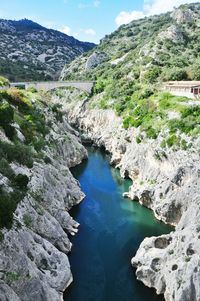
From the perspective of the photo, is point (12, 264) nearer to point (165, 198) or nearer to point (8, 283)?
point (8, 283)

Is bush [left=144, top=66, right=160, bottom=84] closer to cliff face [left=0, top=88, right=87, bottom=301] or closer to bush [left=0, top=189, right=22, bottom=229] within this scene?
cliff face [left=0, top=88, right=87, bottom=301]

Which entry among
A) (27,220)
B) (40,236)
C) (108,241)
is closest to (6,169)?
(27,220)

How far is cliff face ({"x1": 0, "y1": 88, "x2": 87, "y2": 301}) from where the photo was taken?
98.6ft

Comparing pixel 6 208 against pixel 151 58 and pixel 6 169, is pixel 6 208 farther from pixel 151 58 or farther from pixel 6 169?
pixel 151 58

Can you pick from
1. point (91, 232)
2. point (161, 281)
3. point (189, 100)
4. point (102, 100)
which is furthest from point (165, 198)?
point (102, 100)

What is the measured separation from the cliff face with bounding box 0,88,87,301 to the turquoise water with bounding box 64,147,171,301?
163cm

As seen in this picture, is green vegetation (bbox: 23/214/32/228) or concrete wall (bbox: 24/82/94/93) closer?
green vegetation (bbox: 23/214/32/228)

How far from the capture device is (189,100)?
71688 millimetres

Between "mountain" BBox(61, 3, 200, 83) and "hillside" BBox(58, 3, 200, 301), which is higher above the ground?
"mountain" BBox(61, 3, 200, 83)

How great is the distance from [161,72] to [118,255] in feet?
238

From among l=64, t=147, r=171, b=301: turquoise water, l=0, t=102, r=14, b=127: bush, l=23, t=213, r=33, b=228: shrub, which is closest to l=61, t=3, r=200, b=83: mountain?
l=64, t=147, r=171, b=301: turquoise water

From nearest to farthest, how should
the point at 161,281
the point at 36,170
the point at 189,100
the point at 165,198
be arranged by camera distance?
1. the point at 161,281
2. the point at 36,170
3. the point at 165,198
4. the point at 189,100

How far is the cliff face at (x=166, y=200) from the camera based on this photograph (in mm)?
33875

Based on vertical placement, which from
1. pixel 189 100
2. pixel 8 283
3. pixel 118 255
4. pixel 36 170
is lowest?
pixel 118 255
